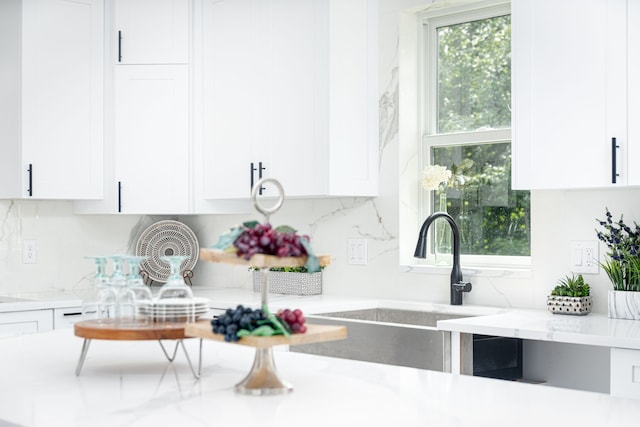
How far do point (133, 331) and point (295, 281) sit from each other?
2.38 meters

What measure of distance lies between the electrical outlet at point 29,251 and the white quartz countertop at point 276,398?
7.81 feet

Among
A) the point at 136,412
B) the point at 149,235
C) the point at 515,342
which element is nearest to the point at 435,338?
the point at 515,342

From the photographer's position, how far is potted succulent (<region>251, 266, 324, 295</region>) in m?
4.16

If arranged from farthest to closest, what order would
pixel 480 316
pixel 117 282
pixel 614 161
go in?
pixel 480 316 < pixel 614 161 < pixel 117 282

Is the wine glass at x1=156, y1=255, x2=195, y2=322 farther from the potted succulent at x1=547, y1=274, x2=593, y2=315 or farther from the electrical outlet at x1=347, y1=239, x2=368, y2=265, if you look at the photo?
the electrical outlet at x1=347, y1=239, x2=368, y2=265

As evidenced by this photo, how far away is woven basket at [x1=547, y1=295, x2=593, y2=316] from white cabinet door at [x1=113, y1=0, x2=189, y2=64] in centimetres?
229

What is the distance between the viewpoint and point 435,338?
3.07 meters

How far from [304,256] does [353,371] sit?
0.44m

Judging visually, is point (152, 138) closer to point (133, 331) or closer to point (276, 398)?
point (133, 331)

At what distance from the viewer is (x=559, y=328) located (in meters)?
2.79

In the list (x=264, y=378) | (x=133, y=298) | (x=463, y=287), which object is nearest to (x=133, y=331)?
(x=133, y=298)

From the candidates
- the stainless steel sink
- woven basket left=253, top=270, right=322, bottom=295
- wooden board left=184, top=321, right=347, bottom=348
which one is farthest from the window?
wooden board left=184, top=321, right=347, bottom=348

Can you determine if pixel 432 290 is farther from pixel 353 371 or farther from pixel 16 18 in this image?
pixel 16 18

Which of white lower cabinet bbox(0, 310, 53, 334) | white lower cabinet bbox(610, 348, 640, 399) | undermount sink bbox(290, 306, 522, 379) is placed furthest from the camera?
white lower cabinet bbox(0, 310, 53, 334)
